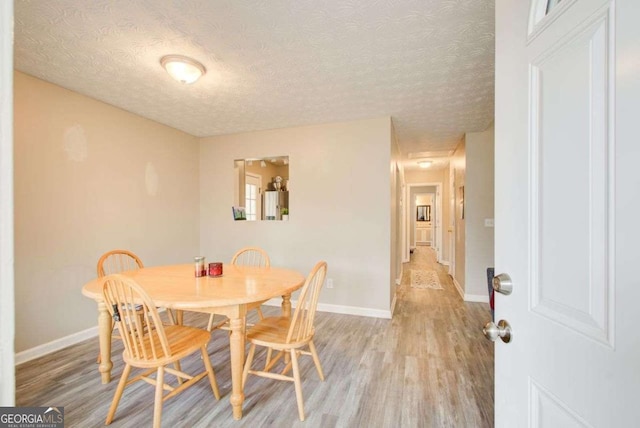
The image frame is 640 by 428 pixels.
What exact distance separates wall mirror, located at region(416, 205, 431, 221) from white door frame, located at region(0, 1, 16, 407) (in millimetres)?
12327

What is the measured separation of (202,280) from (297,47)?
1.88 m

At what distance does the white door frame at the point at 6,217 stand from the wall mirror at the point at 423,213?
40.4ft

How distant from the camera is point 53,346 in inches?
99.3

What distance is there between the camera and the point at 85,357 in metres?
2.42

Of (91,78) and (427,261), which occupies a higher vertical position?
(91,78)

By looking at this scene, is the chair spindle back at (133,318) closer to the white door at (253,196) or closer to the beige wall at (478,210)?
the white door at (253,196)

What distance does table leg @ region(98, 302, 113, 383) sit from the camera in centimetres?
194

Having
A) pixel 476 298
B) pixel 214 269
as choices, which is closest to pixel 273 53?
pixel 214 269

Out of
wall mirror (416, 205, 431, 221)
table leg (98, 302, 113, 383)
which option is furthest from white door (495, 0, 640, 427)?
wall mirror (416, 205, 431, 221)

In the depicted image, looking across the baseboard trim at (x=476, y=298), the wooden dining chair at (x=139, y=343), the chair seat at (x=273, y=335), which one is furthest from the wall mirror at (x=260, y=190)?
the baseboard trim at (x=476, y=298)

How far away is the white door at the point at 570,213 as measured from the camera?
0.47 meters

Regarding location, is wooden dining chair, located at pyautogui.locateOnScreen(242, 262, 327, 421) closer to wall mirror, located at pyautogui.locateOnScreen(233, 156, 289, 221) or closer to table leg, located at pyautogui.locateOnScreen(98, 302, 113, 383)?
table leg, located at pyautogui.locateOnScreen(98, 302, 113, 383)

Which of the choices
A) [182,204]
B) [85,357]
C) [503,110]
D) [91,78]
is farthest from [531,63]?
[182,204]

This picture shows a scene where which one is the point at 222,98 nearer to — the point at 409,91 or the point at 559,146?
the point at 409,91
